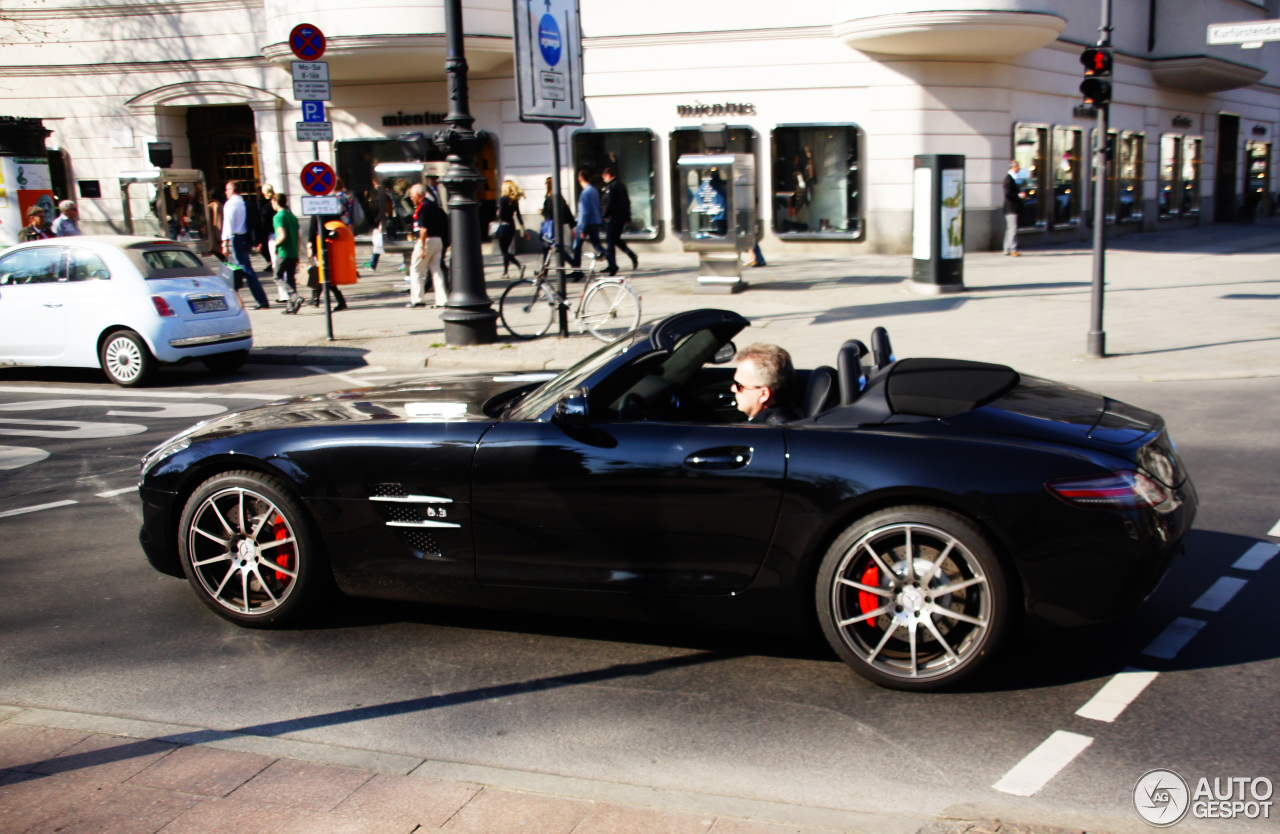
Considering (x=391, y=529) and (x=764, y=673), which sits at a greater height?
(x=391, y=529)

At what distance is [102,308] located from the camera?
1126cm

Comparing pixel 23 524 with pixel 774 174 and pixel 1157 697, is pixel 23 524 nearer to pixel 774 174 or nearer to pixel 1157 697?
pixel 1157 697

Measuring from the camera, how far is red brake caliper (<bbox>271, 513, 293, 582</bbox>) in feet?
14.8

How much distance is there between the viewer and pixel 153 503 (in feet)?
15.5

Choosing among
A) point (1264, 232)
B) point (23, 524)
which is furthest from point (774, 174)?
point (23, 524)

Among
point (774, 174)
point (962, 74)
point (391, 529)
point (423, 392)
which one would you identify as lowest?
point (391, 529)

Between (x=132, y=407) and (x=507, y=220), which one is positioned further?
(x=507, y=220)

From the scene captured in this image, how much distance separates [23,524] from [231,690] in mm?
3077

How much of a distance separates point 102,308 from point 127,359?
0.57 meters

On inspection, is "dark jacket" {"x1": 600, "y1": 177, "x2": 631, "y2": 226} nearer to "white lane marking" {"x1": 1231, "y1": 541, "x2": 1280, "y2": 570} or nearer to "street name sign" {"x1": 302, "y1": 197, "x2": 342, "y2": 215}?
"street name sign" {"x1": 302, "y1": 197, "x2": 342, "y2": 215}

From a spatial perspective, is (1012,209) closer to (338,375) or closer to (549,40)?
(549,40)

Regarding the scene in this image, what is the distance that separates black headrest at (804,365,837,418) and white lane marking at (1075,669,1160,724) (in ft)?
4.54

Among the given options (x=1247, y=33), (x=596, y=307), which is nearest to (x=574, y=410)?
(x=596, y=307)

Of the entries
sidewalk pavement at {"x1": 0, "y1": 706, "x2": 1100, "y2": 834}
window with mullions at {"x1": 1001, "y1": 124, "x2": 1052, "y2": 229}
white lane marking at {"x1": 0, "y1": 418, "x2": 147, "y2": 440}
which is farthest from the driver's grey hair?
window with mullions at {"x1": 1001, "y1": 124, "x2": 1052, "y2": 229}
